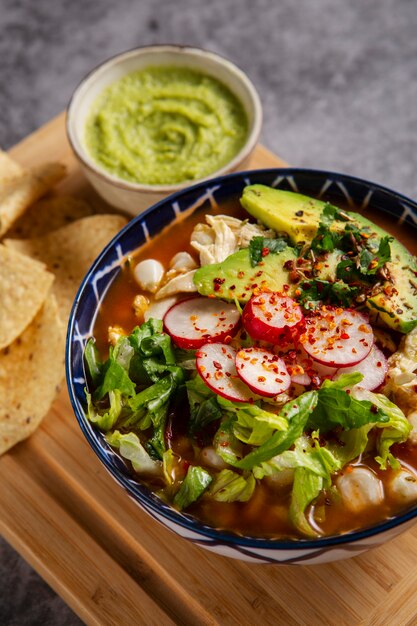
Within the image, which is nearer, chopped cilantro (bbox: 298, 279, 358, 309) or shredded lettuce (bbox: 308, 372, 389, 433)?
shredded lettuce (bbox: 308, 372, 389, 433)

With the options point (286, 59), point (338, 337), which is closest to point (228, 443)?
point (338, 337)

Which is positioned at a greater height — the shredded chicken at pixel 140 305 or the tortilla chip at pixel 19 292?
the shredded chicken at pixel 140 305

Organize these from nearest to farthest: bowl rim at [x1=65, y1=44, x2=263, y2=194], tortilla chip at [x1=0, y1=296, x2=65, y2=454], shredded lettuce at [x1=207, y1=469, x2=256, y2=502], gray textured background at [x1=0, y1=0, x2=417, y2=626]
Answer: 1. shredded lettuce at [x1=207, y1=469, x2=256, y2=502]
2. tortilla chip at [x1=0, y1=296, x2=65, y2=454]
3. bowl rim at [x1=65, y1=44, x2=263, y2=194]
4. gray textured background at [x1=0, y1=0, x2=417, y2=626]

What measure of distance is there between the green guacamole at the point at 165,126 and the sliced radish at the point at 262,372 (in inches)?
59.2

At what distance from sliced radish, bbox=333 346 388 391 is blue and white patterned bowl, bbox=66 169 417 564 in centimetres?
40

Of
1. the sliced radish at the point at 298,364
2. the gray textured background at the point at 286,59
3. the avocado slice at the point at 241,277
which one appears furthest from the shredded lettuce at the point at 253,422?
the gray textured background at the point at 286,59

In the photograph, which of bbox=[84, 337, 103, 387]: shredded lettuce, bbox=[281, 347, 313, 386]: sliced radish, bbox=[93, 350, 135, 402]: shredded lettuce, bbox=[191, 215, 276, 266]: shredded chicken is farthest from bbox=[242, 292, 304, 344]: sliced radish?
bbox=[84, 337, 103, 387]: shredded lettuce

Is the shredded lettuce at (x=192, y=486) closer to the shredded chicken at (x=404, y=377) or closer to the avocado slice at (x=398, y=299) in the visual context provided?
the shredded chicken at (x=404, y=377)

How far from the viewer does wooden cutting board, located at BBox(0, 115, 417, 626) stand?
2.71 m

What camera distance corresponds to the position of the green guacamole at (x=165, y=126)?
12.4 ft

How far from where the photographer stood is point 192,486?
238cm

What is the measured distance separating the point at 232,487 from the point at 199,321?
1.85 ft

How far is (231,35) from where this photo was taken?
17.5ft

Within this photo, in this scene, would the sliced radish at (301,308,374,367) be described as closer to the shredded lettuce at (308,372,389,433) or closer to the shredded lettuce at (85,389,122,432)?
the shredded lettuce at (308,372,389,433)
